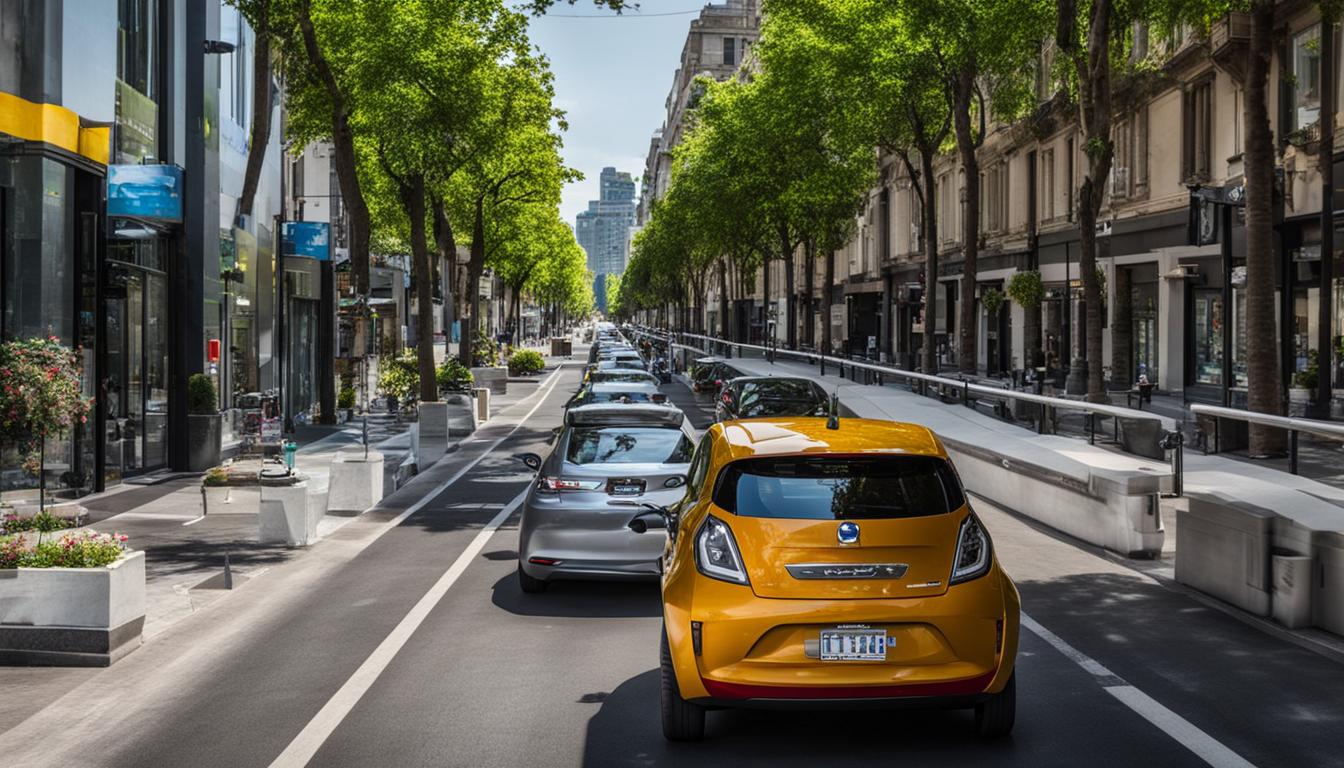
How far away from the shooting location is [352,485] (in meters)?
17.4

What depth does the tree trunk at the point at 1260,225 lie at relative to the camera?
18.7m

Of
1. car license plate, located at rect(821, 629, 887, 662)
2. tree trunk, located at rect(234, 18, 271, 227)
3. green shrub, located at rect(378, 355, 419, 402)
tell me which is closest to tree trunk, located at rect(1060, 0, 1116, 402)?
tree trunk, located at rect(234, 18, 271, 227)

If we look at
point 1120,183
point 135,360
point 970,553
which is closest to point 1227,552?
point 970,553

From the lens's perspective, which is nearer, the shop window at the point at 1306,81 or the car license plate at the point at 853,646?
the car license plate at the point at 853,646

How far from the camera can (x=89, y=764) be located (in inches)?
269

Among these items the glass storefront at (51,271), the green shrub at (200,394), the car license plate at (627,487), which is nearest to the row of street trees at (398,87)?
the green shrub at (200,394)

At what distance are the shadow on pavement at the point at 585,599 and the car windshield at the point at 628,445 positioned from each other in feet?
3.55

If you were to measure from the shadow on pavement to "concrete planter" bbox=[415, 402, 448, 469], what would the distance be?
13.9 m

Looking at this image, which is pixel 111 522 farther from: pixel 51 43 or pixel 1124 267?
pixel 1124 267

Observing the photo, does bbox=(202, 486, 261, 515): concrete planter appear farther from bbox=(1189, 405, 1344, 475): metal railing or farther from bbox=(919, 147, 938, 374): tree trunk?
bbox=(919, 147, 938, 374): tree trunk

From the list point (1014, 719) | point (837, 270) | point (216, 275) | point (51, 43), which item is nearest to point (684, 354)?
point (837, 270)

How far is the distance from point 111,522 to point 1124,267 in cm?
3137

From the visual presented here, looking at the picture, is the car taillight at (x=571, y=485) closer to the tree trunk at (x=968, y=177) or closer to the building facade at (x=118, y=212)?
the building facade at (x=118, y=212)

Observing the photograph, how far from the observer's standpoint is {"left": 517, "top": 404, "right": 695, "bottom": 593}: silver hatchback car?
1075 centimetres
